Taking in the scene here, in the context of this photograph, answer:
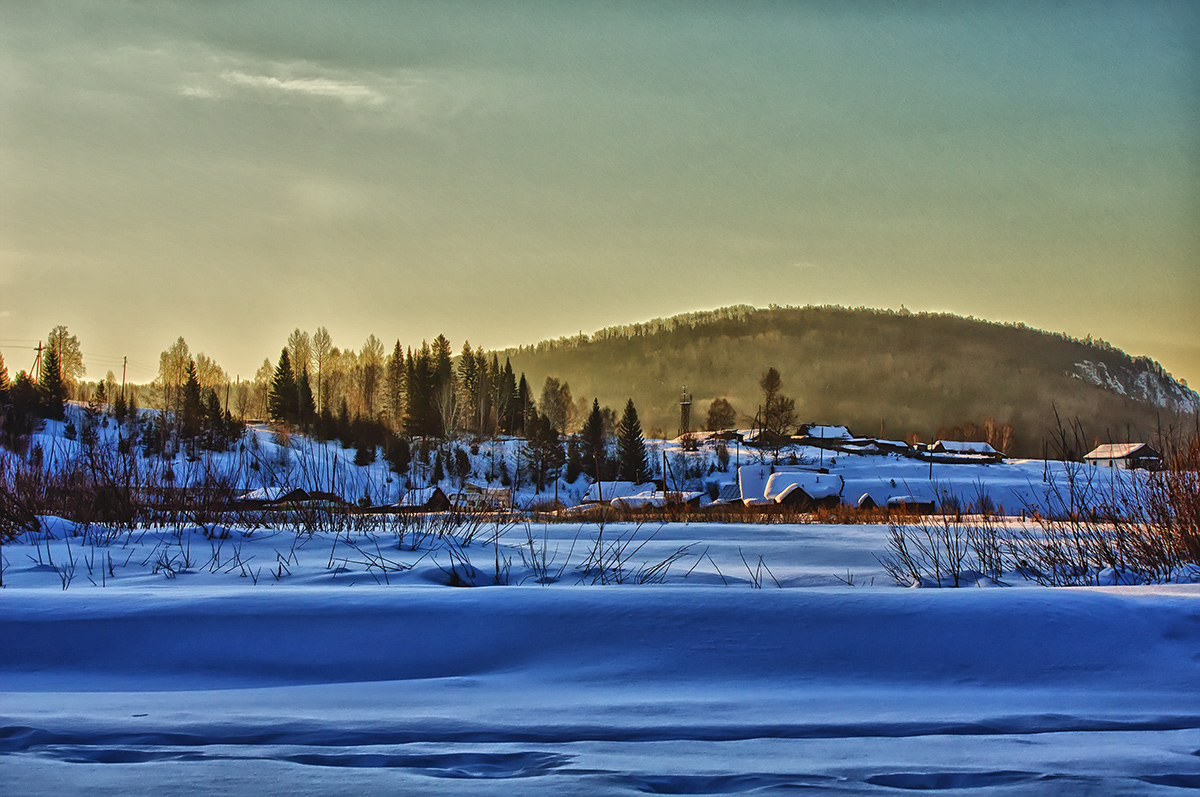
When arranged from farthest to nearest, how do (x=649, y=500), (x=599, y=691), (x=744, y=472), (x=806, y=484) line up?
(x=744, y=472) → (x=806, y=484) → (x=649, y=500) → (x=599, y=691)

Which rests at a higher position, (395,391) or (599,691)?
(395,391)

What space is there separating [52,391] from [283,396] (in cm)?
2287

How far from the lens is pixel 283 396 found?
7281 cm

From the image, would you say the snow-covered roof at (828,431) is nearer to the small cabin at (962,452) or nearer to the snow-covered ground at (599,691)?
the small cabin at (962,452)

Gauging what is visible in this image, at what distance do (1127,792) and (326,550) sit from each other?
622 cm

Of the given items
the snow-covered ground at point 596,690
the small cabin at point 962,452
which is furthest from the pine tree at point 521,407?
the snow-covered ground at point 596,690

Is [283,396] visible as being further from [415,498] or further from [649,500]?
[415,498]

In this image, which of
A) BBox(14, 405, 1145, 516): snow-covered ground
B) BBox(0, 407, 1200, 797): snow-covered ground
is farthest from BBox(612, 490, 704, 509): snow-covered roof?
BBox(0, 407, 1200, 797): snow-covered ground

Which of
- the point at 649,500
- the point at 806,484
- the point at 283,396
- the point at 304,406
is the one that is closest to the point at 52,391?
the point at 304,406

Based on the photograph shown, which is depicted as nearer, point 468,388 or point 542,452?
point 542,452

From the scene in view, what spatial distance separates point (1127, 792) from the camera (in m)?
2.02

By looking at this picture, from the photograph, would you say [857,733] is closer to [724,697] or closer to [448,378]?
[724,697]

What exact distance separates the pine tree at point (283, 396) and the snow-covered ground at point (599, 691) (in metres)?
71.0

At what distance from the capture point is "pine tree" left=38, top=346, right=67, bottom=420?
43.6 meters
